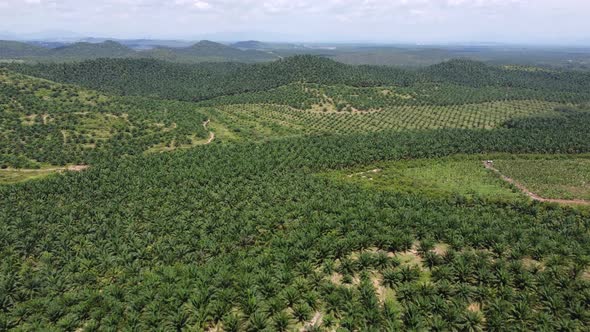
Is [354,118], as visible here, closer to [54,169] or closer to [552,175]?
[552,175]

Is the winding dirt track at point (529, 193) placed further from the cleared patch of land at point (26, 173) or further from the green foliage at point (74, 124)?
the cleared patch of land at point (26, 173)

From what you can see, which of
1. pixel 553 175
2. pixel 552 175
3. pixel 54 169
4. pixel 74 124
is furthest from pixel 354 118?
pixel 54 169

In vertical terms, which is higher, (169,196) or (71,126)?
(71,126)

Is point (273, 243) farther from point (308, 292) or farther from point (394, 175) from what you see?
point (394, 175)

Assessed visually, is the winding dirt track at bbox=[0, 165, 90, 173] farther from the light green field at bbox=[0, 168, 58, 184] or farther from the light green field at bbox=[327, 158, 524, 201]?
the light green field at bbox=[327, 158, 524, 201]

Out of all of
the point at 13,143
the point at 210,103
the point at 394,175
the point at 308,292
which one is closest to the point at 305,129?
the point at 394,175
